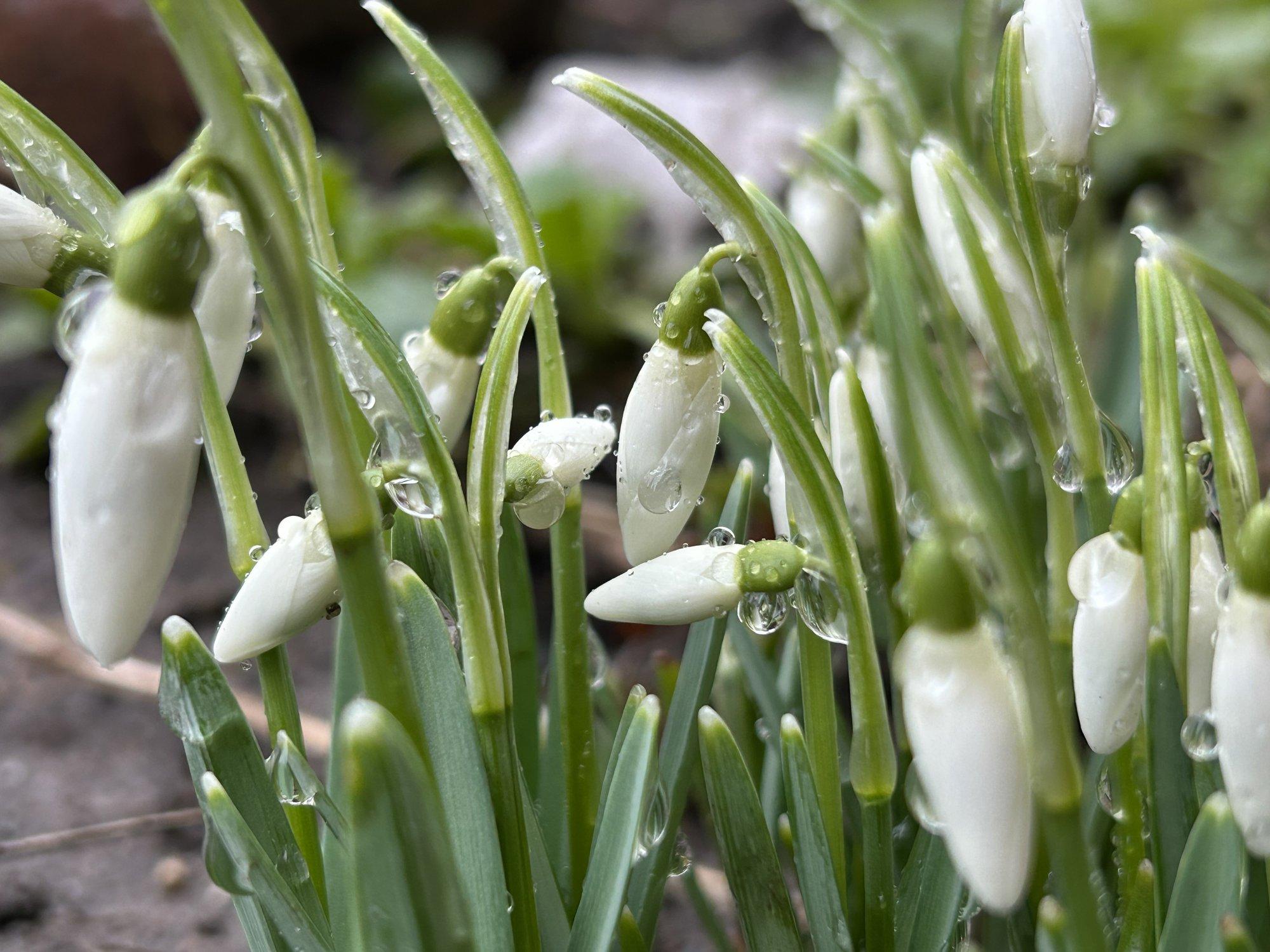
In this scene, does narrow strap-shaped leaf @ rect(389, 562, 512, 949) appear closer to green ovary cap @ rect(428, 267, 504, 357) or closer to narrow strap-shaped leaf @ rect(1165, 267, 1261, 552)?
green ovary cap @ rect(428, 267, 504, 357)

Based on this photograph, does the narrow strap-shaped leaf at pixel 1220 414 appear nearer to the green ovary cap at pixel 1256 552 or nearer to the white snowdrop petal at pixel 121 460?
the green ovary cap at pixel 1256 552

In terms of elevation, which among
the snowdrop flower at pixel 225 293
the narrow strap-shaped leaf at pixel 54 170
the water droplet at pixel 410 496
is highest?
the narrow strap-shaped leaf at pixel 54 170

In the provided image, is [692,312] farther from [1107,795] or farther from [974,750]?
[1107,795]

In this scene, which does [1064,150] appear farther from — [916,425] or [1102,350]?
[1102,350]

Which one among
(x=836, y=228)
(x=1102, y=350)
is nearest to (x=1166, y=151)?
(x=1102, y=350)

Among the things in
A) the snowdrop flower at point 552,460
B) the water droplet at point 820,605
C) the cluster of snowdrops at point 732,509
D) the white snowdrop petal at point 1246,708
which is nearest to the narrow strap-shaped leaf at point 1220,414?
the cluster of snowdrops at point 732,509

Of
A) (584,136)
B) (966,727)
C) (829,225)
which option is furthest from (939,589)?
(584,136)

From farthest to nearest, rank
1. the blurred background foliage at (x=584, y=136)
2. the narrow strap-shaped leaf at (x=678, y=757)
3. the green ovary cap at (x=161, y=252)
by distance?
the blurred background foliage at (x=584, y=136) < the narrow strap-shaped leaf at (x=678, y=757) < the green ovary cap at (x=161, y=252)
